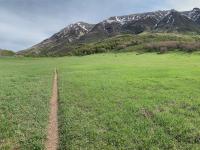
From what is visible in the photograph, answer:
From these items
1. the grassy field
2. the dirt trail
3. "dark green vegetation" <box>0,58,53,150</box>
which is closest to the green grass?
the grassy field

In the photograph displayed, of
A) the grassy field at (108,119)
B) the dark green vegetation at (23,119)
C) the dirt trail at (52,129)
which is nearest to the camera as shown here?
the dirt trail at (52,129)

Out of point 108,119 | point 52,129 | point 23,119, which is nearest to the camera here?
point 52,129

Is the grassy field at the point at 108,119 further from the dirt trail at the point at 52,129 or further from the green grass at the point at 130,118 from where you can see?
the dirt trail at the point at 52,129

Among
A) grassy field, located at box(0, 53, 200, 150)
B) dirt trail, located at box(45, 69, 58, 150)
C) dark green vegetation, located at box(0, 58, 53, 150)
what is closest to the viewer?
dirt trail, located at box(45, 69, 58, 150)

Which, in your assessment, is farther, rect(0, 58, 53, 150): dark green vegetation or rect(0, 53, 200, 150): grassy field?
rect(0, 58, 53, 150): dark green vegetation

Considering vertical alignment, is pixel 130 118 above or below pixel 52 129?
above

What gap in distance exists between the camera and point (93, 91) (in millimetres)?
39531

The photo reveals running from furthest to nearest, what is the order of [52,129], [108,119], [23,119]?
[23,119] < [108,119] < [52,129]

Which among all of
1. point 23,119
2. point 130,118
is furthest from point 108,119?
point 23,119

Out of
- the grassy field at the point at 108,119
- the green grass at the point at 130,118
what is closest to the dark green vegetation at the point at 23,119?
the grassy field at the point at 108,119

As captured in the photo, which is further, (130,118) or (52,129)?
(130,118)

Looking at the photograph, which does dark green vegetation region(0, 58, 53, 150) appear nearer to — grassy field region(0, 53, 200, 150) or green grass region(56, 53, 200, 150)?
grassy field region(0, 53, 200, 150)

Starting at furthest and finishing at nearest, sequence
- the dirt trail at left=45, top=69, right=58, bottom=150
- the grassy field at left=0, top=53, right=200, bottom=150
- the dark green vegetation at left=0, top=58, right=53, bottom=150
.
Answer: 1. the dark green vegetation at left=0, top=58, right=53, bottom=150
2. the grassy field at left=0, top=53, right=200, bottom=150
3. the dirt trail at left=45, top=69, right=58, bottom=150

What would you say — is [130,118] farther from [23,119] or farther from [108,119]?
[23,119]
